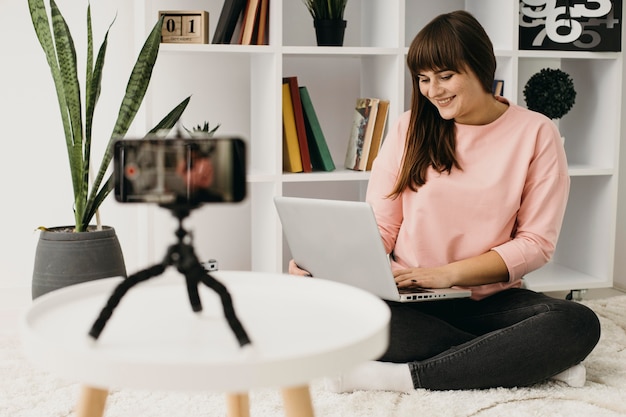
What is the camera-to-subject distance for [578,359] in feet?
6.32

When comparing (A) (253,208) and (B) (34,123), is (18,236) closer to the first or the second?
(B) (34,123)

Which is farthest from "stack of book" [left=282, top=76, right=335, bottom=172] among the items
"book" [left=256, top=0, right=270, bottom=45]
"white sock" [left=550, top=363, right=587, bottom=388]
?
"white sock" [left=550, top=363, right=587, bottom=388]

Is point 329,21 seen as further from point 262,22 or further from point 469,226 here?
point 469,226

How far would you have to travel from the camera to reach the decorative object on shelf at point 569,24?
8.91 feet

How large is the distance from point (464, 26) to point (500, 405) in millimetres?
861

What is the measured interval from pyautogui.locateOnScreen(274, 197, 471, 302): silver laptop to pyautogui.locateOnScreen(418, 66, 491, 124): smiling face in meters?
0.43

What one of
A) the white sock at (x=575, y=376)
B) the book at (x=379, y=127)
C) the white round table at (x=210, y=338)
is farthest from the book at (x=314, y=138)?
the white round table at (x=210, y=338)

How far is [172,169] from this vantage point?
0.98m

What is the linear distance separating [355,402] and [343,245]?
34cm

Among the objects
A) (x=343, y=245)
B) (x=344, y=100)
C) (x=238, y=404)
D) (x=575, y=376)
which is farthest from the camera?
(x=344, y=100)

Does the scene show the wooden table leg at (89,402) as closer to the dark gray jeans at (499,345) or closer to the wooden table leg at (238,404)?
the wooden table leg at (238,404)

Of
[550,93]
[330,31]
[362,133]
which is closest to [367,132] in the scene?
[362,133]

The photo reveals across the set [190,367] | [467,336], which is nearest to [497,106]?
[467,336]

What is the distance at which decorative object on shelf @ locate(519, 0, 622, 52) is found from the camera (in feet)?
8.91
